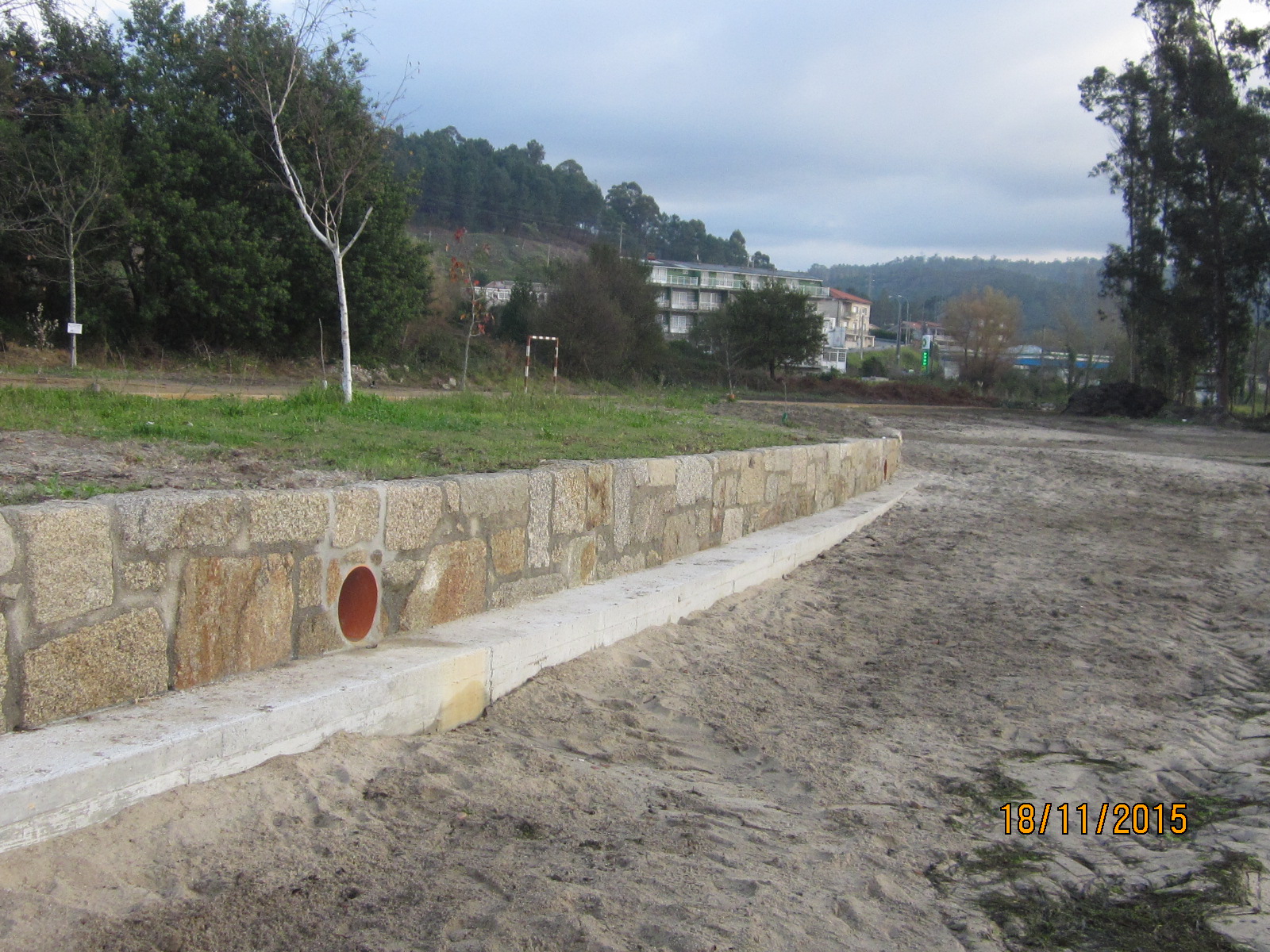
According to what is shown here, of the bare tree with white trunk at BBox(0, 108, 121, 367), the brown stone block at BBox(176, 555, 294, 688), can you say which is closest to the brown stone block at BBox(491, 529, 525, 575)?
the brown stone block at BBox(176, 555, 294, 688)

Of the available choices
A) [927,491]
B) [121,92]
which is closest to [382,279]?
[121,92]

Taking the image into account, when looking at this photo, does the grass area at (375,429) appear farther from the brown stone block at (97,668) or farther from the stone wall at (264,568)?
the brown stone block at (97,668)

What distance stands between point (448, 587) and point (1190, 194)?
37323mm

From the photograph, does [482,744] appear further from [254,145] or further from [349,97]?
[254,145]

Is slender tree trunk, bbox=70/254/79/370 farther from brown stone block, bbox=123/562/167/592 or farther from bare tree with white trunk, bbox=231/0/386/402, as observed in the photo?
brown stone block, bbox=123/562/167/592

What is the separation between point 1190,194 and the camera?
33594 mm

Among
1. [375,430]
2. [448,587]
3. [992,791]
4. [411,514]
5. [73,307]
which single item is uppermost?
[73,307]

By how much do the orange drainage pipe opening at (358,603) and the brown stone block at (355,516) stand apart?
5.3 inches

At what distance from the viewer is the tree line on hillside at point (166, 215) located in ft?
69.4

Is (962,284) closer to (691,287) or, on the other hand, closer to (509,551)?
(691,287)

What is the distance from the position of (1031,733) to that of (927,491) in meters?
8.01

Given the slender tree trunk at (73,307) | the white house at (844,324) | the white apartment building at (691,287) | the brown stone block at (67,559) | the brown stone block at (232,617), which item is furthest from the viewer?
the white house at (844,324)

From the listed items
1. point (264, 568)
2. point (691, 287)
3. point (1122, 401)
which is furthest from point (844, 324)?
point (264, 568)

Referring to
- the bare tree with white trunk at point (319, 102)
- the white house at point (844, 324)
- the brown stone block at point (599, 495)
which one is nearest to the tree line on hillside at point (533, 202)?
the white house at point (844, 324)
